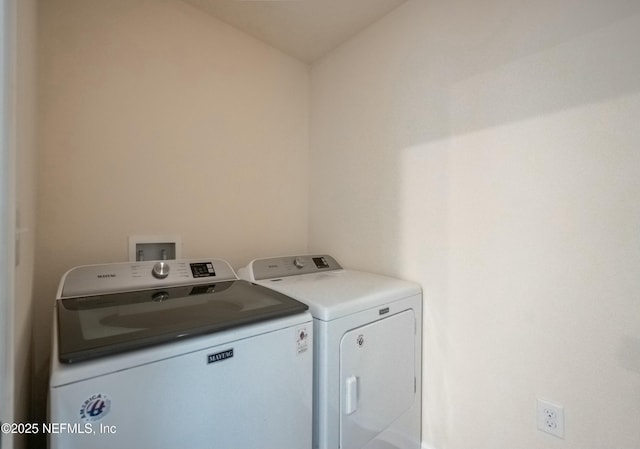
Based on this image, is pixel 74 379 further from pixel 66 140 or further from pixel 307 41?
pixel 307 41

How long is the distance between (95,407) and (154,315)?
0.98 feet

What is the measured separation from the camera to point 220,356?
0.84 meters

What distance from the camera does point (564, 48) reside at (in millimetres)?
1092

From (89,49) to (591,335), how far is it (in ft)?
8.16

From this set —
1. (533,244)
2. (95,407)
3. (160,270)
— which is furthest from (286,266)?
(533,244)

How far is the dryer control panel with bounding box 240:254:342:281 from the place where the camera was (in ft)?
5.14

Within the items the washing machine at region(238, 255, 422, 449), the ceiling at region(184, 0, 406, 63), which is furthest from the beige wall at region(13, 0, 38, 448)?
the ceiling at region(184, 0, 406, 63)

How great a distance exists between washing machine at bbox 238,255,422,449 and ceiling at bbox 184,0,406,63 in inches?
59.2

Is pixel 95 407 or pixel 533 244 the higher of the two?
pixel 533 244

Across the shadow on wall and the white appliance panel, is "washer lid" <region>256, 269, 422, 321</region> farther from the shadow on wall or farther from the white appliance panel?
the shadow on wall

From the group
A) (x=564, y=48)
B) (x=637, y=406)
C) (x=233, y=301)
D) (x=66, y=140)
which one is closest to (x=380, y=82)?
(x=564, y=48)

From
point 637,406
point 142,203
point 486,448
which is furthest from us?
point 142,203

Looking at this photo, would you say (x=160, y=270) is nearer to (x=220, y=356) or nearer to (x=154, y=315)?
(x=154, y=315)

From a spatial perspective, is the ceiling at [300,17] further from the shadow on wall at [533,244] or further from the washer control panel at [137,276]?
the washer control panel at [137,276]
